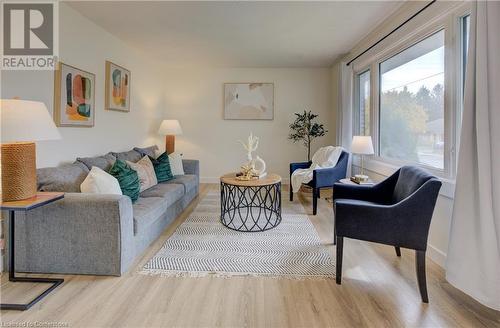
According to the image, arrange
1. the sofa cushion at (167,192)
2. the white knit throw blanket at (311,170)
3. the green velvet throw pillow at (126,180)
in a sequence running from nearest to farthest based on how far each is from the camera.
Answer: the green velvet throw pillow at (126,180) → the sofa cushion at (167,192) → the white knit throw blanket at (311,170)

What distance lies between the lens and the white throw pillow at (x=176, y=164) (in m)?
4.33

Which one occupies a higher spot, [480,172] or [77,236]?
[480,172]

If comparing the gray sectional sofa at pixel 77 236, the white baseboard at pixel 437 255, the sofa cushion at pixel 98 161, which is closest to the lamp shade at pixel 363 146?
the white baseboard at pixel 437 255

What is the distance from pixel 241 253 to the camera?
2629 millimetres

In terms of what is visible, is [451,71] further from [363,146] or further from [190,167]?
[190,167]

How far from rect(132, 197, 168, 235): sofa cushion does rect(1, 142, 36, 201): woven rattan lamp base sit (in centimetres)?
79

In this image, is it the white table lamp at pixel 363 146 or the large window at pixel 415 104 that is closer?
the large window at pixel 415 104

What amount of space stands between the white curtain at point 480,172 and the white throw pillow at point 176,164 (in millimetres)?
3514

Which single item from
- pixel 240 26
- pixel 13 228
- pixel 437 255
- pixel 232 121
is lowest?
pixel 437 255

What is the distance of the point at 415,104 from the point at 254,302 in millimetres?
2713

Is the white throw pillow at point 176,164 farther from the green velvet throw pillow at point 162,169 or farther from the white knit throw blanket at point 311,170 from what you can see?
the white knit throw blanket at point 311,170

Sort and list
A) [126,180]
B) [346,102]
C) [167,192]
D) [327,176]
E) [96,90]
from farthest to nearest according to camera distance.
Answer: [346,102], [327,176], [96,90], [167,192], [126,180]

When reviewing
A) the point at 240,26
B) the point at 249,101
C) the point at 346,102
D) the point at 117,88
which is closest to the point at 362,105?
the point at 346,102

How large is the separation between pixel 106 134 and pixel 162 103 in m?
2.25
